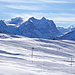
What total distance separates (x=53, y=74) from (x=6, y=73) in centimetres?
268

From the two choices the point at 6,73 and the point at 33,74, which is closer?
the point at 6,73

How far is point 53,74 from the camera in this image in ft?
32.1

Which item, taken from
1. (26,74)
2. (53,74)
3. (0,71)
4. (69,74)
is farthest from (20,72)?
(69,74)

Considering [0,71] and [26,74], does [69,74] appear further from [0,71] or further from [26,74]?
[0,71]

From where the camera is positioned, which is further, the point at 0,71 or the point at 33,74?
the point at 33,74

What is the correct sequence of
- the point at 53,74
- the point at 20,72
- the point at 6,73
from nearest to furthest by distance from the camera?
the point at 6,73 → the point at 20,72 → the point at 53,74

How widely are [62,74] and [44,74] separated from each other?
1088 millimetres

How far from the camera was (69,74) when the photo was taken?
10188mm

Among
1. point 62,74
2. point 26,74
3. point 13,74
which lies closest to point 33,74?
point 26,74

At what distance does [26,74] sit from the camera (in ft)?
29.4

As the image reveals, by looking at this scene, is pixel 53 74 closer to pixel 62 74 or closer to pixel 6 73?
pixel 62 74

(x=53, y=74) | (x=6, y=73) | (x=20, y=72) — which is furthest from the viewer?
(x=53, y=74)

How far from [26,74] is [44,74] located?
3.60 ft

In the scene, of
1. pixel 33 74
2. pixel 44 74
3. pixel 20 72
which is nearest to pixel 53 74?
pixel 44 74
